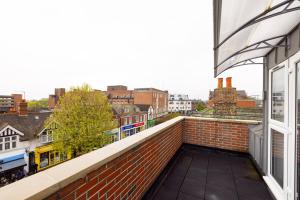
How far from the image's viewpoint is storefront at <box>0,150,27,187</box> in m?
11.2

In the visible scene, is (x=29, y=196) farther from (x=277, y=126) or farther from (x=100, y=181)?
(x=277, y=126)

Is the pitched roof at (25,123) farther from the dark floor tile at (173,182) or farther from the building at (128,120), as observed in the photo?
the dark floor tile at (173,182)

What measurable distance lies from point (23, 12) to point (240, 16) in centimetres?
1133

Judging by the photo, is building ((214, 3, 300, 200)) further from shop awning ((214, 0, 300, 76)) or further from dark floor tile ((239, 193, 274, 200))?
dark floor tile ((239, 193, 274, 200))

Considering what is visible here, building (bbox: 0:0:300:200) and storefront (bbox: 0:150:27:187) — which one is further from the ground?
building (bbox: 0:0:300:200)

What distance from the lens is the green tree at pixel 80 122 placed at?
12250 mm

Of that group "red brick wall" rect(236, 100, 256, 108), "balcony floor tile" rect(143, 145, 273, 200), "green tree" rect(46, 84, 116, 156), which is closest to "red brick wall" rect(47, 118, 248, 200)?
"balcony floor tile" rect(143, 145, 273, 200)

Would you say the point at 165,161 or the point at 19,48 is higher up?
the point at 19,48

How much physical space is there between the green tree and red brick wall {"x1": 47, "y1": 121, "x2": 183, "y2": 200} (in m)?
10.9

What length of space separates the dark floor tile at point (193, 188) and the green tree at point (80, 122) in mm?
11299

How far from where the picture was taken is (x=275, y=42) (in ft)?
7.31

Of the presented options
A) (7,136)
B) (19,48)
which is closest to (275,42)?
(7,136)

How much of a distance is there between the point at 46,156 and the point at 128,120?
1233 cm

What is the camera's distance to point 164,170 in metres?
3.00
